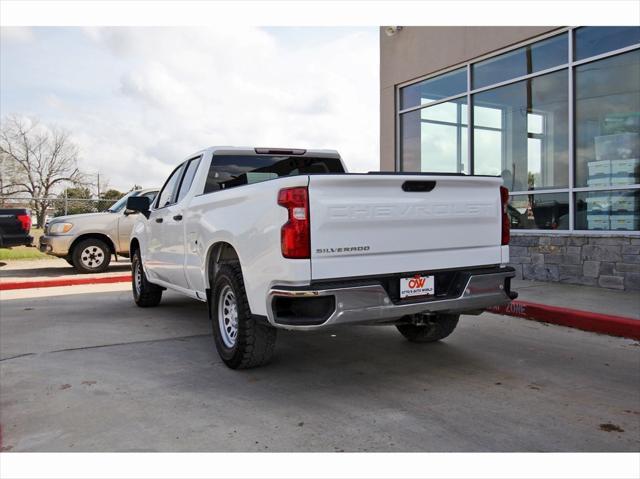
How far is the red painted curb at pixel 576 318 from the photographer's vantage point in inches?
232

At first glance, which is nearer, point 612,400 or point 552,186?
point 612,400

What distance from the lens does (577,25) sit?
8.70m

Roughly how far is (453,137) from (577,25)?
334 cm

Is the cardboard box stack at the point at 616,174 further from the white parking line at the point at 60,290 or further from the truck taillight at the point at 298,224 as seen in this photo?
the white parking line at the point at 60,290

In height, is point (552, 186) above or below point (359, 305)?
above

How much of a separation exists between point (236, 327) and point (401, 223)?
1.64 m

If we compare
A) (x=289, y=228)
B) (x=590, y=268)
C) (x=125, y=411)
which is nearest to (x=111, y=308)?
(x=125, y=411)

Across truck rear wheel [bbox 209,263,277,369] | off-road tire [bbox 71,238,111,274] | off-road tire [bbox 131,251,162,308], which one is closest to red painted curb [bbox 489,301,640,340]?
truck rear wheel [bbox 209,263,277,369]

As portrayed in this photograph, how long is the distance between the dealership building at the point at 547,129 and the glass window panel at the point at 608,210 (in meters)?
0.01

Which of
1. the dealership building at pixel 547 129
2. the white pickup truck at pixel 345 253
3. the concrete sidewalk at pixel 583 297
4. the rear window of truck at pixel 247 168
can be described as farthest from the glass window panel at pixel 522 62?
the white pickup truck at pixel 345 253

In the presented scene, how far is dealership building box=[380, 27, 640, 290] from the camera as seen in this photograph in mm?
8234

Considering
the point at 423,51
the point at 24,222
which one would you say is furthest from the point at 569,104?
the point at 24,222

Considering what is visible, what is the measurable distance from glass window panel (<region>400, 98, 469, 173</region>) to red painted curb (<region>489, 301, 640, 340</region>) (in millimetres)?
4733

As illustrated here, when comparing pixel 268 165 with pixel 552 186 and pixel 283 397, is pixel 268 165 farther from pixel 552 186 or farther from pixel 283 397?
pixel 552 186
